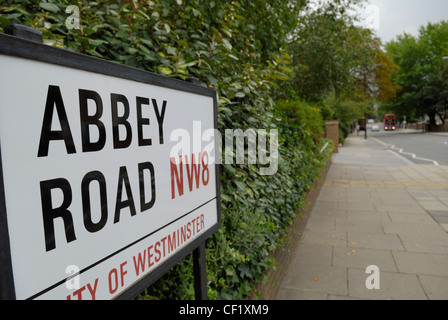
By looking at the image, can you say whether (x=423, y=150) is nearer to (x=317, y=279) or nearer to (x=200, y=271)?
(x=317, y=279)

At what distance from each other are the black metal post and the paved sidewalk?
188cm

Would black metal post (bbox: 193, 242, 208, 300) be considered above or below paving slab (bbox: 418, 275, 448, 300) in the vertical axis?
above

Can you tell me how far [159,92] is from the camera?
3.64 ft

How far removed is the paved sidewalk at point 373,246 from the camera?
3.18 metres

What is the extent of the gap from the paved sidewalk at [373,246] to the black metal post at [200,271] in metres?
1.88

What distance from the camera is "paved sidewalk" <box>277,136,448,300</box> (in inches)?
125

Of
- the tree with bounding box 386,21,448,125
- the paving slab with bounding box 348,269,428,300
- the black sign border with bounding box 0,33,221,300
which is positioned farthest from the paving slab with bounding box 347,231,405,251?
the tree with bounding box 386,21,448,125

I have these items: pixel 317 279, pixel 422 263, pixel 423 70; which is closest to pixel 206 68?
pixel 317 279

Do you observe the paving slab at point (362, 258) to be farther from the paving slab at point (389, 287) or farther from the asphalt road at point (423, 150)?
the asphalt road at point (423, 150)

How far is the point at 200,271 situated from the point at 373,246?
354 cm

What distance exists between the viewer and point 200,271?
143cm

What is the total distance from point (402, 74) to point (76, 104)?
176ft

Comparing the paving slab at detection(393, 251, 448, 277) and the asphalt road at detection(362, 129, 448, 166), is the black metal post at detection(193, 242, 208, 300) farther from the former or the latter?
the asphalt road at detection(362, 129, 448, 166)
